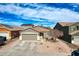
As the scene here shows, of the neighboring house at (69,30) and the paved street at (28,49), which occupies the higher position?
the neighboring house at (69,30)

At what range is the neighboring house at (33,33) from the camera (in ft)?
12.0

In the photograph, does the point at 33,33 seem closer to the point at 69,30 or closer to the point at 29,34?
the point at 29,34

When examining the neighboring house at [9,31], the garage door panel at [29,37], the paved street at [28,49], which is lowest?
the paved street at [28,49]

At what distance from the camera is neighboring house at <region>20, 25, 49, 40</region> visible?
3656 mm

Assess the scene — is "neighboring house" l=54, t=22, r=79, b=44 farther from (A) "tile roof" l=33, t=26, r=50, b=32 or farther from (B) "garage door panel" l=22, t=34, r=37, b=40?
(B) "garage door panel" l=22, t=34, r=37, b=40

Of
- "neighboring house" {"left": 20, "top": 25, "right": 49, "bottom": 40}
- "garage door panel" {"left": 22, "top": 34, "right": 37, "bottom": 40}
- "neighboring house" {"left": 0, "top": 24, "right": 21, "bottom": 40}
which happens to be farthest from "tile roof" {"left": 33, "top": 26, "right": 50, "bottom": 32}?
"neighboring house" {"left": 0, "top": 24, "right": 21, "bottom": 40}

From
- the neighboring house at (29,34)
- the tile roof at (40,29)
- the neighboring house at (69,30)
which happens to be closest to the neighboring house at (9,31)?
the neighboring house at (29,34)

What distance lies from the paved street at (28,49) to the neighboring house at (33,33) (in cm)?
7

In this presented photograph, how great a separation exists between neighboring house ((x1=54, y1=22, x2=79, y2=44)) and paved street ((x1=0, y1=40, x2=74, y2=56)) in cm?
15

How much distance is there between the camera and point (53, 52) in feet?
11.9

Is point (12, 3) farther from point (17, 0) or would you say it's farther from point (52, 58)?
point (52, 58)

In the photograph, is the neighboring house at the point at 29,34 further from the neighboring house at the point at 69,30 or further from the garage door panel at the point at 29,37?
the neighboring house at the point at 69,30

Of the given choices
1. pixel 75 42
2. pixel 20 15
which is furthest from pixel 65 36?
pixel 20 15

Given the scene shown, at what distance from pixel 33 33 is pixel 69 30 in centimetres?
53
